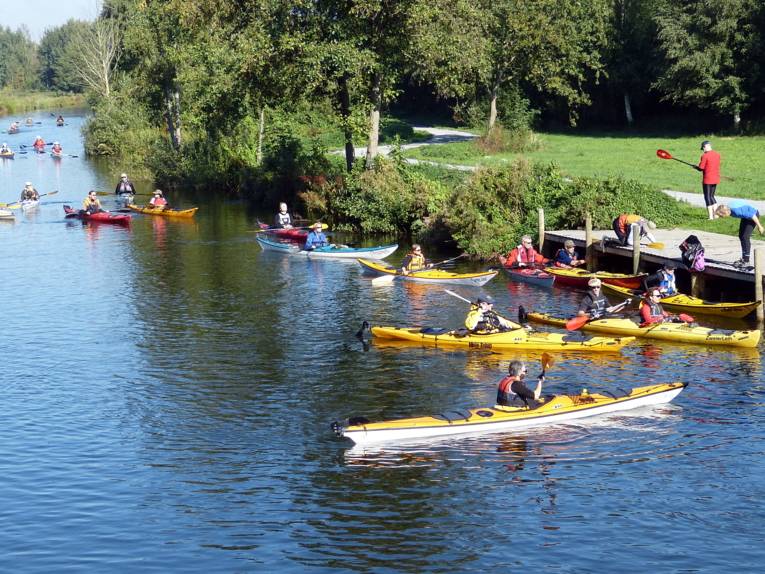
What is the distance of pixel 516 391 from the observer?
1956 cm

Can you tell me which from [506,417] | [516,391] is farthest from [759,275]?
[506,417]

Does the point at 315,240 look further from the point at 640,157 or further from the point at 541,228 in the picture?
the point at 640,157

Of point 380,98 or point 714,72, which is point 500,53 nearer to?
point 714,72

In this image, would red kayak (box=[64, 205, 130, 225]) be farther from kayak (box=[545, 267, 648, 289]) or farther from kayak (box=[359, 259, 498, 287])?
kayak (box=[545, 267, 648, 289])

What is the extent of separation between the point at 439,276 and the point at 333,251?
261 inches

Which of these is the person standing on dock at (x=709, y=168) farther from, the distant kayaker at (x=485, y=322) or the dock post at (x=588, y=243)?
the distant kayaker at (x=485, y=322)

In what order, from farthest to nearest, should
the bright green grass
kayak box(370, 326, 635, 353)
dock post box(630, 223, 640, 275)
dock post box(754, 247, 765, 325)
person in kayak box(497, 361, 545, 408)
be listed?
the bright green grass
dock post box(630, 223, 640, 275)
dock post box(754, 247, 765, 325)
kayak box(370, 326, 635, 353)
person in kayak box(497, 361, 545, 408)

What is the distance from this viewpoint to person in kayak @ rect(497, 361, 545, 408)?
1945 centimetres

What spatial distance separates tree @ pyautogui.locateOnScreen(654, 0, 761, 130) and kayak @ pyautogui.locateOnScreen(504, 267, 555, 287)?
31964 millimetres

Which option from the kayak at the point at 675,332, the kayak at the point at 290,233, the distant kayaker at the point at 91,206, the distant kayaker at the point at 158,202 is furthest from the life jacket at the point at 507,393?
the distant kayaker at the point at 158,202

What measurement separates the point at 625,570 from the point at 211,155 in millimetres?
50503

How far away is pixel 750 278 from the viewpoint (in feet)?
89.4

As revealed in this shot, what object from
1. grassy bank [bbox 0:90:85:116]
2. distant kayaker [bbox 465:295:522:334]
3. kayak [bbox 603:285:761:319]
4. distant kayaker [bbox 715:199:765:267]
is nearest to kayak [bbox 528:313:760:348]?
kayak [bbox 603:285:761:319]

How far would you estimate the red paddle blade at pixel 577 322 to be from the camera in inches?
1042
